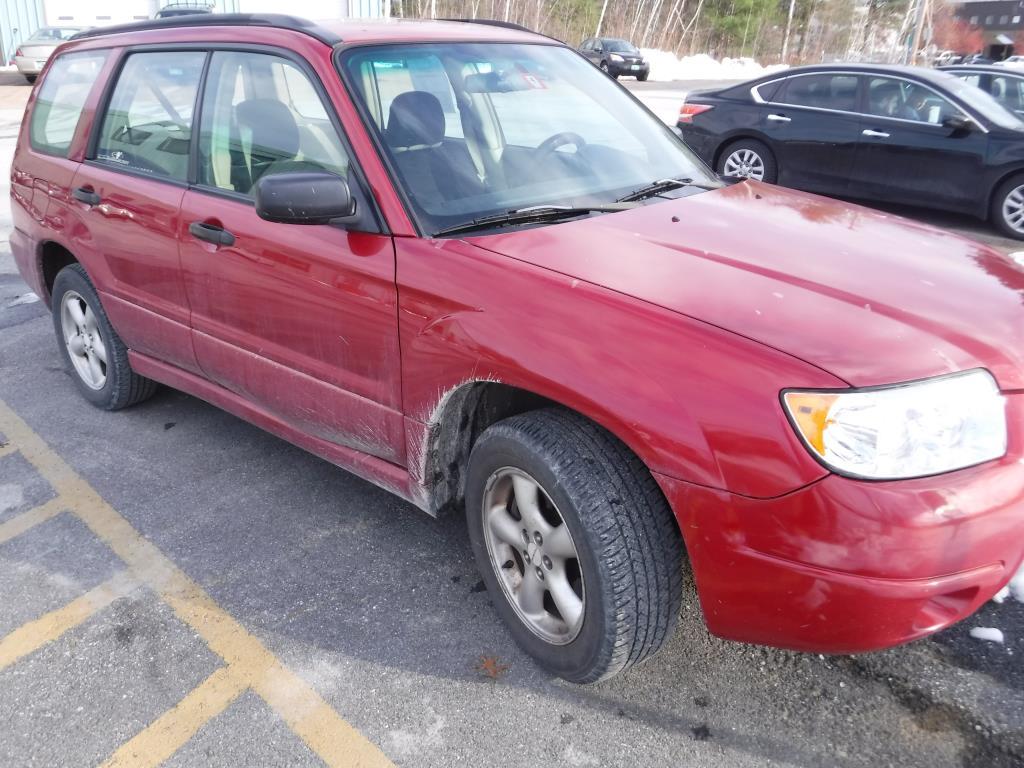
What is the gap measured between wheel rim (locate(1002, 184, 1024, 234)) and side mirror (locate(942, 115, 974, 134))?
70cm

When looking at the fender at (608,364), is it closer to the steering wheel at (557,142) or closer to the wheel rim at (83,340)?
the steering wheel at (557,142)

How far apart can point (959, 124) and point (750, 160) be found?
2063 millimetres

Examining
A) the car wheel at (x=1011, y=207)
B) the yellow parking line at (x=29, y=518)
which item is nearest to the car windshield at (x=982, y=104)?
the car wheel at (x=1011, y=207)

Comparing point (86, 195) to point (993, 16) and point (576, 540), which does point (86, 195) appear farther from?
point (993, 16)

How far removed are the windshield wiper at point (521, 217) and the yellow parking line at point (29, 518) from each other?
208 cm

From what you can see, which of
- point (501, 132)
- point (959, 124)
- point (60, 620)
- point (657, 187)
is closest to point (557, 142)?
point (501, 132)

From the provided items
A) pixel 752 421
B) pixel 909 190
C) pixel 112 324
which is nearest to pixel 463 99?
pixel 752 421

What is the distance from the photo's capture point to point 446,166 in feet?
9.17

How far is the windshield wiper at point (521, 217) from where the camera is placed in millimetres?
2617

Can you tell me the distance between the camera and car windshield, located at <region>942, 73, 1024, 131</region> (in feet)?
26.0

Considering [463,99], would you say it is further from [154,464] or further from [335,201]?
[154,464]

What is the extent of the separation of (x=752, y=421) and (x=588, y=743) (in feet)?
3.30

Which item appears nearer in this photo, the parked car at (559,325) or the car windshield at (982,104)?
the parked car at (559,325)

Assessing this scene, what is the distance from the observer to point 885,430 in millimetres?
1883
